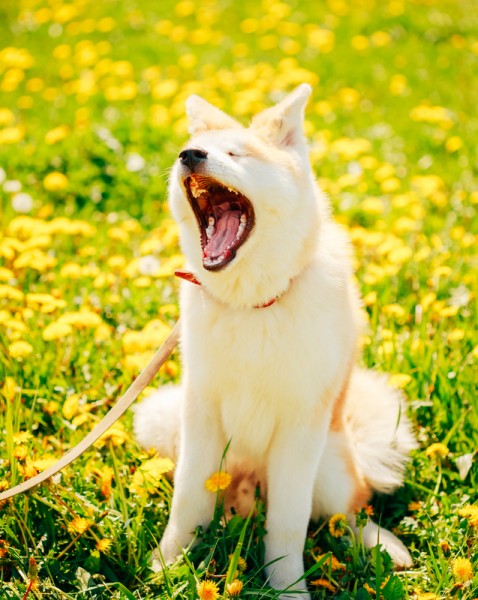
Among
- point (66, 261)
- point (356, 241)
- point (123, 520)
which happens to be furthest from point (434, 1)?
point (123, 520)

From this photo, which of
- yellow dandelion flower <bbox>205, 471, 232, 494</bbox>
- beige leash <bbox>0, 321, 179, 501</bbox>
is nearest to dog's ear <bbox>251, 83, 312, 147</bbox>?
beige leash <bbox>0, 321, 179, 501</bbox>

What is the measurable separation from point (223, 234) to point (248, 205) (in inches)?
5.2

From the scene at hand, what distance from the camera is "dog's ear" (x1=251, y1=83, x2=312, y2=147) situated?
2393 mm

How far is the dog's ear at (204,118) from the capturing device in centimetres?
254

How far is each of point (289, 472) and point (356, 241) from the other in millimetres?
1937

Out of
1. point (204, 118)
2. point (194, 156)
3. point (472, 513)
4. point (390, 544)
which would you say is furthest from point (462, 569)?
point (204, 118)

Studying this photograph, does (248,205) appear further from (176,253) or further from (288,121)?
(176,253)

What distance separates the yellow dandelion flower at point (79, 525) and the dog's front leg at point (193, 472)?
1.07 feet

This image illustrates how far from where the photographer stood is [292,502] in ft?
7.77

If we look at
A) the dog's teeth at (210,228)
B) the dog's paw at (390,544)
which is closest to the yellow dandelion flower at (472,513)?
the dog's paw at (390,544)

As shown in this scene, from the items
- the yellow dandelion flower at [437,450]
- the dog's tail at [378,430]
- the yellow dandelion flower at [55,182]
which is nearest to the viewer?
the yellow dandelion flower at [437,450]

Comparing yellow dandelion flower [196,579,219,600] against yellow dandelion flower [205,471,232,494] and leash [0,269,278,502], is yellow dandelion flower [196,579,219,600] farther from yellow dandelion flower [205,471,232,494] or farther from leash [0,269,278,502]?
leash [0,269,278,502]

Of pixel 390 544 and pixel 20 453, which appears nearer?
pixel 20 453

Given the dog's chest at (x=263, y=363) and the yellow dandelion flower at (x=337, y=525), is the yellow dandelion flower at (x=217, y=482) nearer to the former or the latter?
the dog's chest at (x=263, y=363)
